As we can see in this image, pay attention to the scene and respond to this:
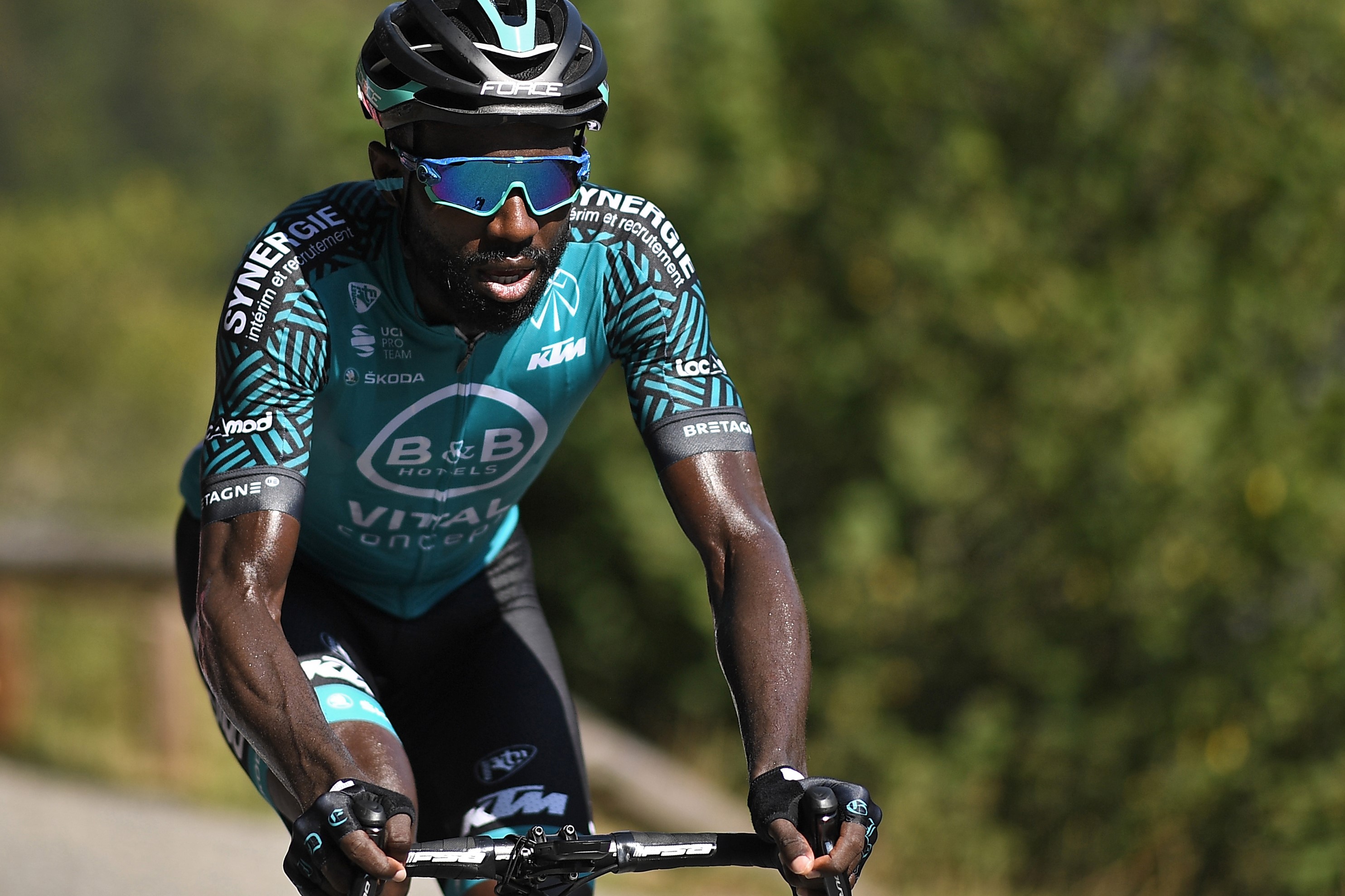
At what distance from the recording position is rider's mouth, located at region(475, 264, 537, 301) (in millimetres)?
2768

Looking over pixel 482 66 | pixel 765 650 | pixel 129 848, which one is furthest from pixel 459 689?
pixel 129 848

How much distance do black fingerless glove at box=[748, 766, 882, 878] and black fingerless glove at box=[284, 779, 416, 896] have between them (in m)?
0.54

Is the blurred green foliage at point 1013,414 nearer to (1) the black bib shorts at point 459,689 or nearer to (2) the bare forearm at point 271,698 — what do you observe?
(1) the black bib shorts at point 459,689

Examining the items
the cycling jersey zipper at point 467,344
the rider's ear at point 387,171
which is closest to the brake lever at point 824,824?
the cycling jersey zipper at point 467,344

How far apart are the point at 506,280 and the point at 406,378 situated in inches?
15.0

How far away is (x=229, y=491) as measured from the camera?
2.68m

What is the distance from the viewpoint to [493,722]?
327cm

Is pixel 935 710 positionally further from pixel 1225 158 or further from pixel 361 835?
pixel 361 835

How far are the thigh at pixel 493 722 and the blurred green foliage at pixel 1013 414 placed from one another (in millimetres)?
4190

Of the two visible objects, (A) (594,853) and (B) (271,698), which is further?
(B) (271,698)

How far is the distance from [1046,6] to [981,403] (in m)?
1.95

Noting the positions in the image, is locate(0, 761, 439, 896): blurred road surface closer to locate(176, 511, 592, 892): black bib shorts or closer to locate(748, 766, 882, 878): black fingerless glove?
locate(176, 511, 592, 892): black bib shorts

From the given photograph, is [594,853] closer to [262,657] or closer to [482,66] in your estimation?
[262,657]

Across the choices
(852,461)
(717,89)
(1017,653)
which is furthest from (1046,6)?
(1017,653)
